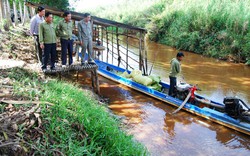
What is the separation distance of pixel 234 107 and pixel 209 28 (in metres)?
13.1

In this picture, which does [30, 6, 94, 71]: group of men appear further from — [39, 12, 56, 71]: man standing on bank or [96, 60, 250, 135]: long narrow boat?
[96, 60, 250, 135]: long narrow boat

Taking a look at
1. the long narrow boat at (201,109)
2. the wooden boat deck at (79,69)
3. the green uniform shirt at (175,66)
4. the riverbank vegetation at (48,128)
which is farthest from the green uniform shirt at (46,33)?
the long narrow boat at (201,109)

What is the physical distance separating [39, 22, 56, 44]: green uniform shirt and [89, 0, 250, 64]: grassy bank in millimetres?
12687

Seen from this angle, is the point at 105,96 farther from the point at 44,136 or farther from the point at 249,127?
the point at 44,136

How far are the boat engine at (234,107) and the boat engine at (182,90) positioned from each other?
148 centimetres

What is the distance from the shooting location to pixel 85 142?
3625mm

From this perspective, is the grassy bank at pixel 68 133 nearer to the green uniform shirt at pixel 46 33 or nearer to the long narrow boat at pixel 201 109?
the green uniform shirt at pixel 46 33

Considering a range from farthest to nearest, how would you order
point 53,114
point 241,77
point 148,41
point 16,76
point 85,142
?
1. point 148,41
2. point 241,77
3. point 16,76
4. point 53,114
5. point 85,142

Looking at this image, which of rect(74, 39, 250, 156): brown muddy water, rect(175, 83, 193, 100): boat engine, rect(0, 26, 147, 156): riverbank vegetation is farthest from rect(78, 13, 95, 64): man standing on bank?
rect(0, 26, 147, 156): riverbank vegetation

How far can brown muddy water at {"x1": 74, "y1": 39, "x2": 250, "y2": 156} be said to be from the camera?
21.0ft

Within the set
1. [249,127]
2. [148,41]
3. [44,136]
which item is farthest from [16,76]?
[148,41]

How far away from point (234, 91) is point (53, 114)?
9.30 m

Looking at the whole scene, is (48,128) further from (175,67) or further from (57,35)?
(175,67)

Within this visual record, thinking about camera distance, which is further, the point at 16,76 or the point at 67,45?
the point at 67,45
